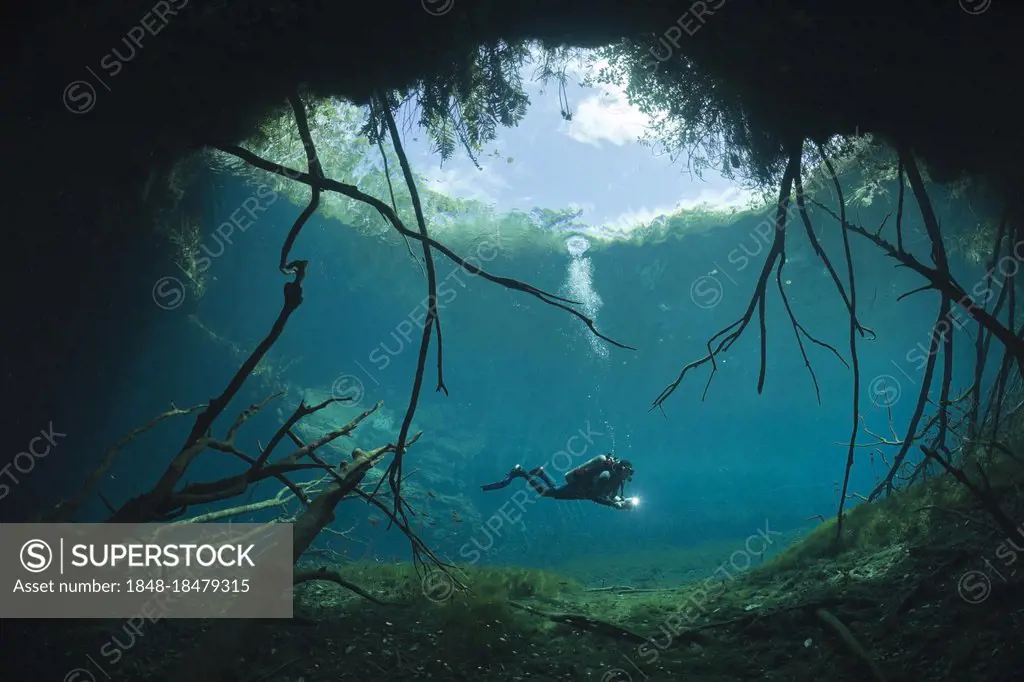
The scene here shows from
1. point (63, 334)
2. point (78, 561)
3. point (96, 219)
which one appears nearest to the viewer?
point (78, 561)

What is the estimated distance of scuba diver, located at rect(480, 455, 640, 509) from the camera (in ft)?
27.3

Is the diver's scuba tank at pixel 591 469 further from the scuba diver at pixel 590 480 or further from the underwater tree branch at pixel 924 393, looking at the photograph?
the underwater tree branch at pixel 924 393

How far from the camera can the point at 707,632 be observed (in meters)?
4.91

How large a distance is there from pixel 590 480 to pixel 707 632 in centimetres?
391

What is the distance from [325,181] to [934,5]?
17.2ft

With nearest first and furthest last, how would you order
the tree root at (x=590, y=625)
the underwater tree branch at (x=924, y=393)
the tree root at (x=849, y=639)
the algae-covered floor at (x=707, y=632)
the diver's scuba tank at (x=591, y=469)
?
1. the tree root at (x=849, y=639)
2. the algae-covered floor at (x=707, y=632)
3. the underwater tree branch at (x=924, y=393)
4. the tree root at (x=590, y=625)
5. the diver's scuba tank at (x=591, y=469)

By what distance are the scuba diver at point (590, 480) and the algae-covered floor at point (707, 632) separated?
2132 mm

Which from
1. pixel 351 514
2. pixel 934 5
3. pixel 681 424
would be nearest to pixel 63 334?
pixel 934 5

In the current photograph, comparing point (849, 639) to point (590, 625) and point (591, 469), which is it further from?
point (591, 469)

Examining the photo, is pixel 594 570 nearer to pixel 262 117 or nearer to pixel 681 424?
pixel 262 117

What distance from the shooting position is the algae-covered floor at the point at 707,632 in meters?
3.65

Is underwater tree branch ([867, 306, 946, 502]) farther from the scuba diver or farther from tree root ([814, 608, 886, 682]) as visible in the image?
the scuba diver

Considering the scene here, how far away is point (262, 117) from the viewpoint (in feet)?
20.6

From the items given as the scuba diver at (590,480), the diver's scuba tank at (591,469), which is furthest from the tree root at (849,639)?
the diver's scuba tank at (591,469)
